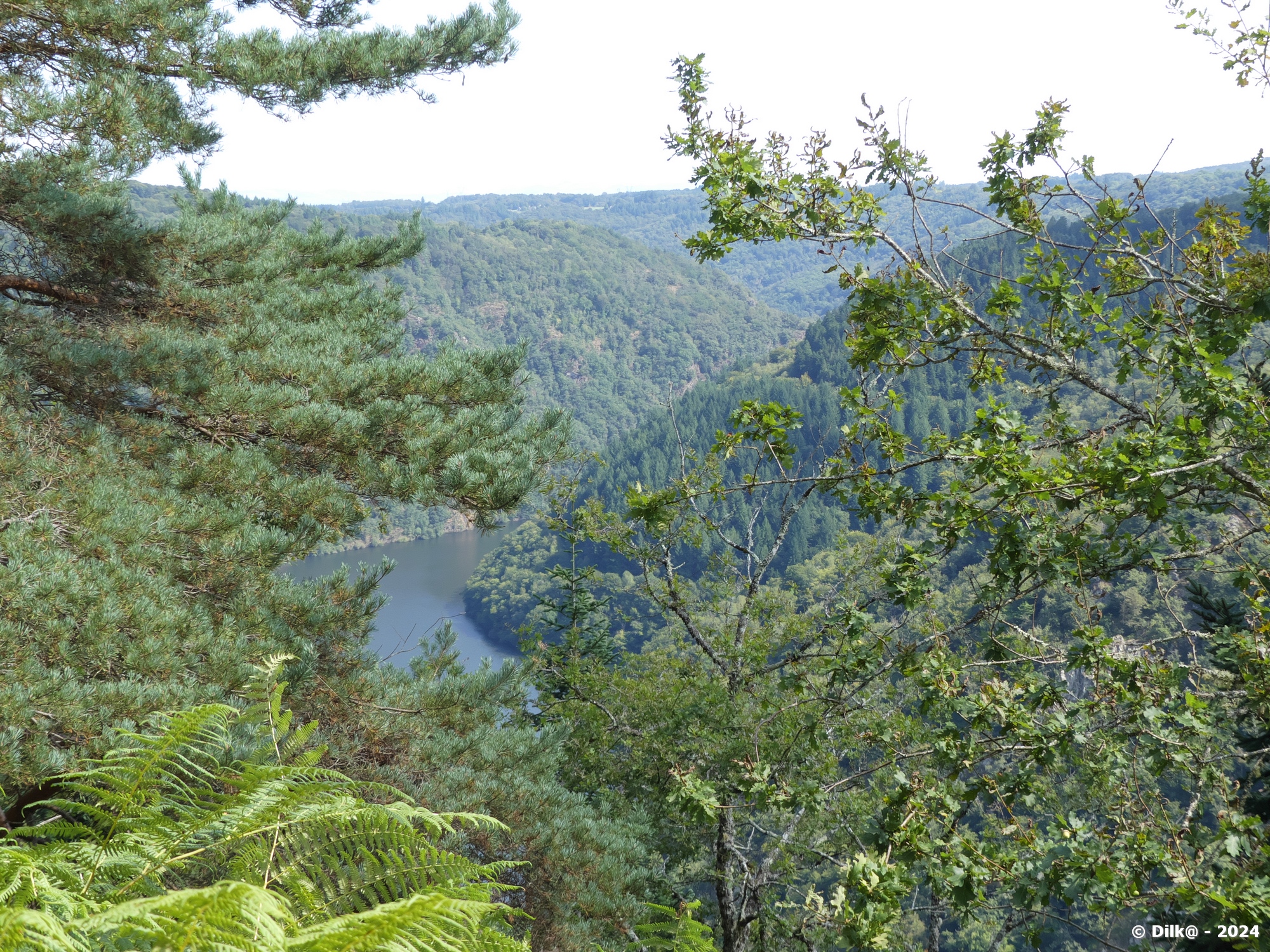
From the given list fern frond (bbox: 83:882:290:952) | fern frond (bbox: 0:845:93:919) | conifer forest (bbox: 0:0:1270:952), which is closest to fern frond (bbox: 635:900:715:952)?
conifer forest (bbox: 0:0:1270:952)

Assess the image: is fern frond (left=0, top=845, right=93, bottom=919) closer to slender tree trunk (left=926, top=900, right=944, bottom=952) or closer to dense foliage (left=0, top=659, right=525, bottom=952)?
dense foliage (left=0, top=659, right=525, bottom=952)

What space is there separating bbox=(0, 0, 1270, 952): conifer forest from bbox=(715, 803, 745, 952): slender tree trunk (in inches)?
1.7

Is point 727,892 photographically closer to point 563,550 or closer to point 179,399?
point 563,550

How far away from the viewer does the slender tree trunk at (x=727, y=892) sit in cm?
568

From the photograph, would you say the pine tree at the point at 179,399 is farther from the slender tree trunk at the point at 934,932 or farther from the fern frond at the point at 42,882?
the slender tree trunk at the point at 934,932

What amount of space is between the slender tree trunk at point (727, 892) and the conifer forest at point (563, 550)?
4cm

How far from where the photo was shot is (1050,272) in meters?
3.35

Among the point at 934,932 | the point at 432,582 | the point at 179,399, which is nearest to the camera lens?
the point at 179,399

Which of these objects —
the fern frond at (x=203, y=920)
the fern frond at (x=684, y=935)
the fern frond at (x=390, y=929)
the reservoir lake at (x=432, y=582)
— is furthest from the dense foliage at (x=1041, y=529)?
the reservoir lake at (x=432, y=582)

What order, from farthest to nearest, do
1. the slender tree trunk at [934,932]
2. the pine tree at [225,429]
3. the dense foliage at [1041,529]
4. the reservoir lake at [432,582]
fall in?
1. the reservoir lake at [432,582]
2. the slender tree trunk at [934,932]
3. the pine tree at [225,429]
4. the dense foliage at [1041,529]

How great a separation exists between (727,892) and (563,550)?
3.79 metres

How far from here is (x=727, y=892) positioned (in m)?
5.85

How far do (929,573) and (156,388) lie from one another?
14.3 ft

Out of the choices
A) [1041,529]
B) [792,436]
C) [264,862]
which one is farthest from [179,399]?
[792,436]
